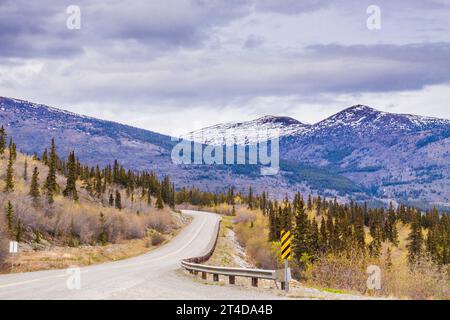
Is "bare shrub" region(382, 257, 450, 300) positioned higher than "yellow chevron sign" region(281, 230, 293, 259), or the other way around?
"yellow chevron sign" region(281, 230, 293, 259)

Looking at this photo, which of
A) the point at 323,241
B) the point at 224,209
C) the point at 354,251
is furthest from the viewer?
the point at 224,209

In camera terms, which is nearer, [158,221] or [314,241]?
[314,241]

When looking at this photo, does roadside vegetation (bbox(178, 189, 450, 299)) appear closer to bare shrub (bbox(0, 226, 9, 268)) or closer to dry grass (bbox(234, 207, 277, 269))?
dry grass (bbox(234, 207, 277, 269))

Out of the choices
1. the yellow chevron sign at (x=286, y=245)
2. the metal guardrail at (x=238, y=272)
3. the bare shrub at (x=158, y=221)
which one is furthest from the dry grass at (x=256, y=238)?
the yellow chevron sign at (x=286, y=245)

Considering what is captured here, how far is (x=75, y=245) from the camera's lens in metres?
59.1

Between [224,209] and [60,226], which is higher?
[60,226]

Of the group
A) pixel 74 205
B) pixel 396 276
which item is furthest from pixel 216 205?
pixel 396 276

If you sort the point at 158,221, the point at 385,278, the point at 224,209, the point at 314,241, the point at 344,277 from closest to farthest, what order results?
the point at 385,278
the point at 344,277
the point at 314,241
the point at 158,221
the point at 224,209

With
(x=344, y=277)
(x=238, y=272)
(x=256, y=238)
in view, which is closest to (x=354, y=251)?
(x=344, y=277)

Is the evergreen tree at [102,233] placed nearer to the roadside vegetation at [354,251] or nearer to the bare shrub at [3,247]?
the roadside vegetation at [354,251]

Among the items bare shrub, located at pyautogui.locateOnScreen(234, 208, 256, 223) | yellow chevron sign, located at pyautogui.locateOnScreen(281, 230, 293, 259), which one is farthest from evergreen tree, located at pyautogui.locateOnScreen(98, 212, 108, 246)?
bare shrub, located at pyautogui.locateOnScreen(234, 208, 256, 223)

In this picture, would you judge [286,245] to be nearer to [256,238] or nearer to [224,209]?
[256,238]
